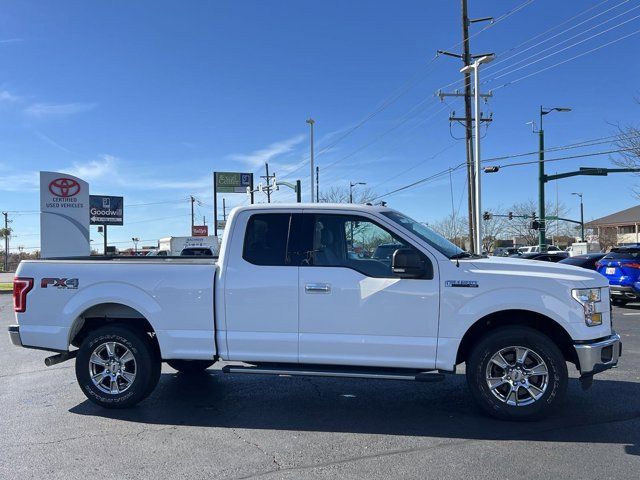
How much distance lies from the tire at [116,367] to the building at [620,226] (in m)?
78.5

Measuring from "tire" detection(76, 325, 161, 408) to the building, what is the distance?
78504 millimetres

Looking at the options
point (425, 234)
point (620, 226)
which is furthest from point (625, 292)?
point (620, 226)

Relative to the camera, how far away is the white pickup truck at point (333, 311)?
16.1 ft

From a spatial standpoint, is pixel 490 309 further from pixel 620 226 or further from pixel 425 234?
pixel 620 226

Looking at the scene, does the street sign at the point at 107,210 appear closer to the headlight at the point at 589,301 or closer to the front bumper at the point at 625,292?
the front bumper at the point at 625,292

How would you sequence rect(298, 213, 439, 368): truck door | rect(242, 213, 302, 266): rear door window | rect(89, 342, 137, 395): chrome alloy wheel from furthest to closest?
rect(89, 342, 137, 395): chrome alloy wheel, rect(242, 213, 302, 266): rear door window, rect(298, 213, 439, 368): truck door

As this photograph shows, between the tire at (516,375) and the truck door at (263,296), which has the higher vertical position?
the truck door at (263,296)

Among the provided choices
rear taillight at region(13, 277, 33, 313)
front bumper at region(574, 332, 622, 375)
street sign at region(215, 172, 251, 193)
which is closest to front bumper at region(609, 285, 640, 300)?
front bumper at region(574, 332, 622, 375)

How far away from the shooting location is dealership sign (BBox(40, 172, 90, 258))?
1903 centimetres

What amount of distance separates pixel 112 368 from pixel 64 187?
1579 centimetres

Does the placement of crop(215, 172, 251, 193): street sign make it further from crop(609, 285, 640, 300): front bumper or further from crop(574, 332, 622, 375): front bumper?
crop(574, 332, 622, 375): front bumper

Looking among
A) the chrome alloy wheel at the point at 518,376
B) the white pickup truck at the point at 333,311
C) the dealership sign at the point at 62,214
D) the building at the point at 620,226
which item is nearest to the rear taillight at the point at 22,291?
the white pickup truck at the point at 333,311

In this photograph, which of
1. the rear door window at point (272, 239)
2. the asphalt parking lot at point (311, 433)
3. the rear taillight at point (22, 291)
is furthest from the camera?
the rear taillight at point (22, 291)

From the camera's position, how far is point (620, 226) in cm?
7850
